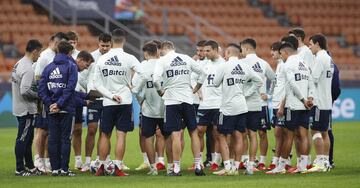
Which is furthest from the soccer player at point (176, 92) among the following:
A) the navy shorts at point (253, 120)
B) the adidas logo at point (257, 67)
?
the adidas logo at point (257, 67)

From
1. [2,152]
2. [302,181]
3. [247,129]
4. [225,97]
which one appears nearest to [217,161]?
[247,129]

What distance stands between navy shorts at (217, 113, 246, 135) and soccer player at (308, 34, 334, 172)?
142cm

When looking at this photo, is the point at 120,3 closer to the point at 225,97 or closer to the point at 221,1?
the point at 221,1

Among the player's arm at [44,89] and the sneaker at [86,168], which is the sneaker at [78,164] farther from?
the player's arm at [44,89]

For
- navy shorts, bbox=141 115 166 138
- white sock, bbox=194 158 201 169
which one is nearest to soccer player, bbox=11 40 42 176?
navy shorts, bbox=141 115 166 138

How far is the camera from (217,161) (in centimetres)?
1948

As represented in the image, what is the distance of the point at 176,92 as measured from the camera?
17.5m

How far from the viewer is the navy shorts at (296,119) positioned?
1769 cm

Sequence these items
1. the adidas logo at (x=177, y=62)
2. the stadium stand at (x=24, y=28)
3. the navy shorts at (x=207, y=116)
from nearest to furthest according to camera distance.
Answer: the adidas logo at (x=177, y=62), the navy shorts at (x=207, y=116), the stadium stand at (x=24, y=28)

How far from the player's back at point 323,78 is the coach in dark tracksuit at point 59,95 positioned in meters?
4.27

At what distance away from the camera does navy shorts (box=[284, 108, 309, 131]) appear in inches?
696

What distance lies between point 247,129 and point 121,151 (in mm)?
2790

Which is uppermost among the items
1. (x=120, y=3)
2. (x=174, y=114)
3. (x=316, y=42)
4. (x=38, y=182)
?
(x=120, y=3)

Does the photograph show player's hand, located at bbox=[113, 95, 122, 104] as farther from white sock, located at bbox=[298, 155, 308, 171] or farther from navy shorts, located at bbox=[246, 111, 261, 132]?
white sock, located at bbox=[298, 155, 308, 171]
